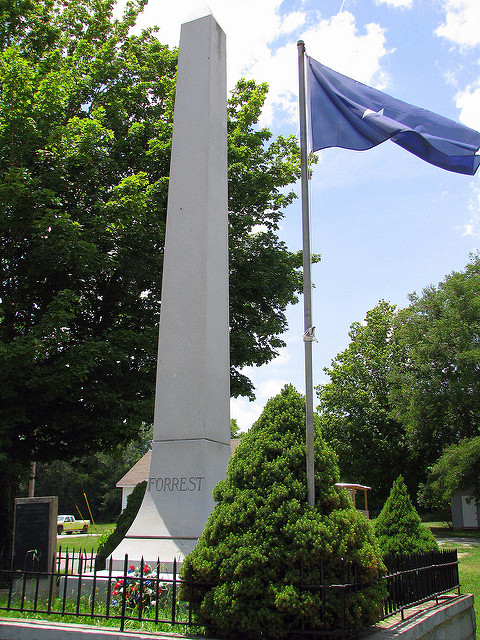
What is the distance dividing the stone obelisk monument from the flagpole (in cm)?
Answer: 247

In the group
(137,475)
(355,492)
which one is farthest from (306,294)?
(137,475)

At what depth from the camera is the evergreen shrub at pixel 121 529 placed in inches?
323

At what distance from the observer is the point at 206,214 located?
817cm

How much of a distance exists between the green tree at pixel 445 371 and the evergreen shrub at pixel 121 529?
27.5 meters

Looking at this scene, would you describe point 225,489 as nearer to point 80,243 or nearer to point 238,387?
point 80,243

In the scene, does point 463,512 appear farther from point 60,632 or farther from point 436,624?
point 60,632

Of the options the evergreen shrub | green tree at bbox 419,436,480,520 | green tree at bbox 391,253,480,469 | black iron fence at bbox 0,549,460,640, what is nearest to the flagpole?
black iron fence at bbox 0,549,460,640

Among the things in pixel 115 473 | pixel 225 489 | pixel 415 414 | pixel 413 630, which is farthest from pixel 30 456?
pixel 115 473

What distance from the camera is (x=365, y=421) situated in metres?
41.2

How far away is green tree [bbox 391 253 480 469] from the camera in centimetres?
3394

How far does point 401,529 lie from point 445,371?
2882 centimetres

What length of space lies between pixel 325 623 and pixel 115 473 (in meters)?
66.4

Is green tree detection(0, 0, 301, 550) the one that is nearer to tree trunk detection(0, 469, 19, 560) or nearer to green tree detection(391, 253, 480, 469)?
tree trunk detection(0, 469, 19, 560)

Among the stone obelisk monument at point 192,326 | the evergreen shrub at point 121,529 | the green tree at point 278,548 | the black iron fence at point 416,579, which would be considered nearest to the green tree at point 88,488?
the evergreen shrub at point 121,529
